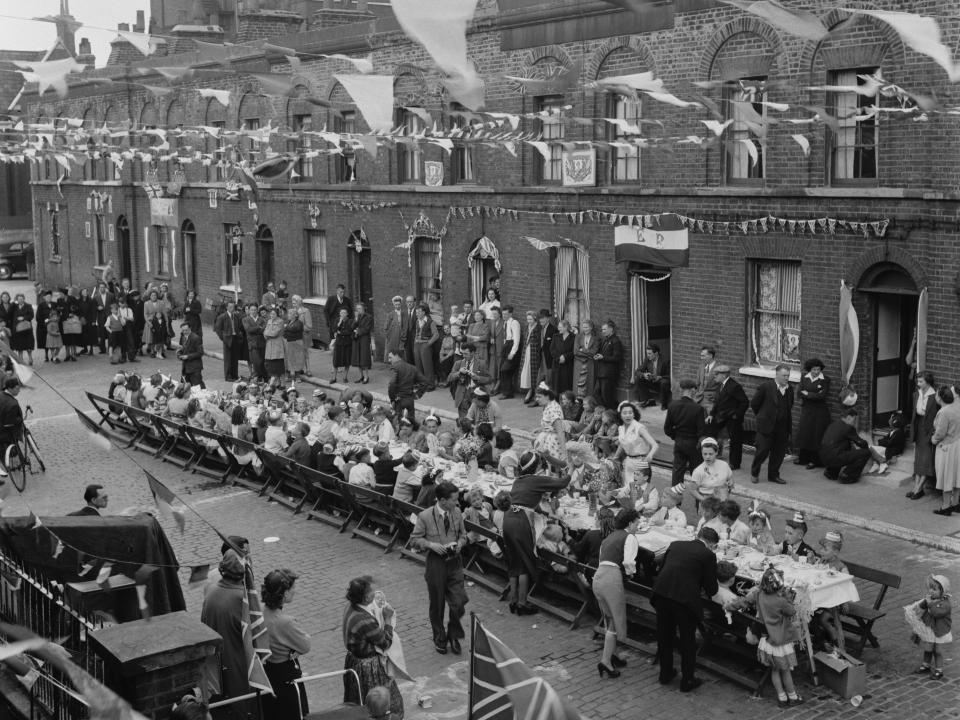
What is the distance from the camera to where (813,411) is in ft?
60.6

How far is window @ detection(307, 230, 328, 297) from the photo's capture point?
32.0 m

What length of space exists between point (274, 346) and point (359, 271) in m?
4.73

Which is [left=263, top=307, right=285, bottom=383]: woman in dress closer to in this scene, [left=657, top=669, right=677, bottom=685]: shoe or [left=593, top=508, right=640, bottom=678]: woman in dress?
[left=593, top=508, right=640, bottom=678]: woman in dress

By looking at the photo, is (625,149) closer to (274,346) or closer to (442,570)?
(274,346)

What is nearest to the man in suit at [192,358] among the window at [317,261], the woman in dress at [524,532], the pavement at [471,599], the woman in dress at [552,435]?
the pavement at [471,599]

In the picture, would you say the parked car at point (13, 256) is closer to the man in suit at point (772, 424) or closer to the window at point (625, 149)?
the window at point (625, 149)

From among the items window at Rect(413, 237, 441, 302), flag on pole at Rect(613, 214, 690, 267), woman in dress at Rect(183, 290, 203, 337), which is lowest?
woman in dress at Rect(183, 290, 203, 337)

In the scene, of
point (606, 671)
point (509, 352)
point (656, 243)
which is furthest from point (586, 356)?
point (606, 671)

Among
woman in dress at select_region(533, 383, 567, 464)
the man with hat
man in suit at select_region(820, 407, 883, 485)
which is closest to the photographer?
woman in dress at select_region(533, 383, 567, 464)

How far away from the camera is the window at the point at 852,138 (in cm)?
1856

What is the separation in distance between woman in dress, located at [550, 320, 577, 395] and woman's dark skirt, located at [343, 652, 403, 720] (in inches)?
542

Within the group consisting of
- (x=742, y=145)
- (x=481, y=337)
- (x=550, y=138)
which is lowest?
(x=481, y=337)

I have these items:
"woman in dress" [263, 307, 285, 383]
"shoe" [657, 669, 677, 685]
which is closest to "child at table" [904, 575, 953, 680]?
"shoe" [657, 669, 677, 685]

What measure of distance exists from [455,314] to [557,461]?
10.9 m
